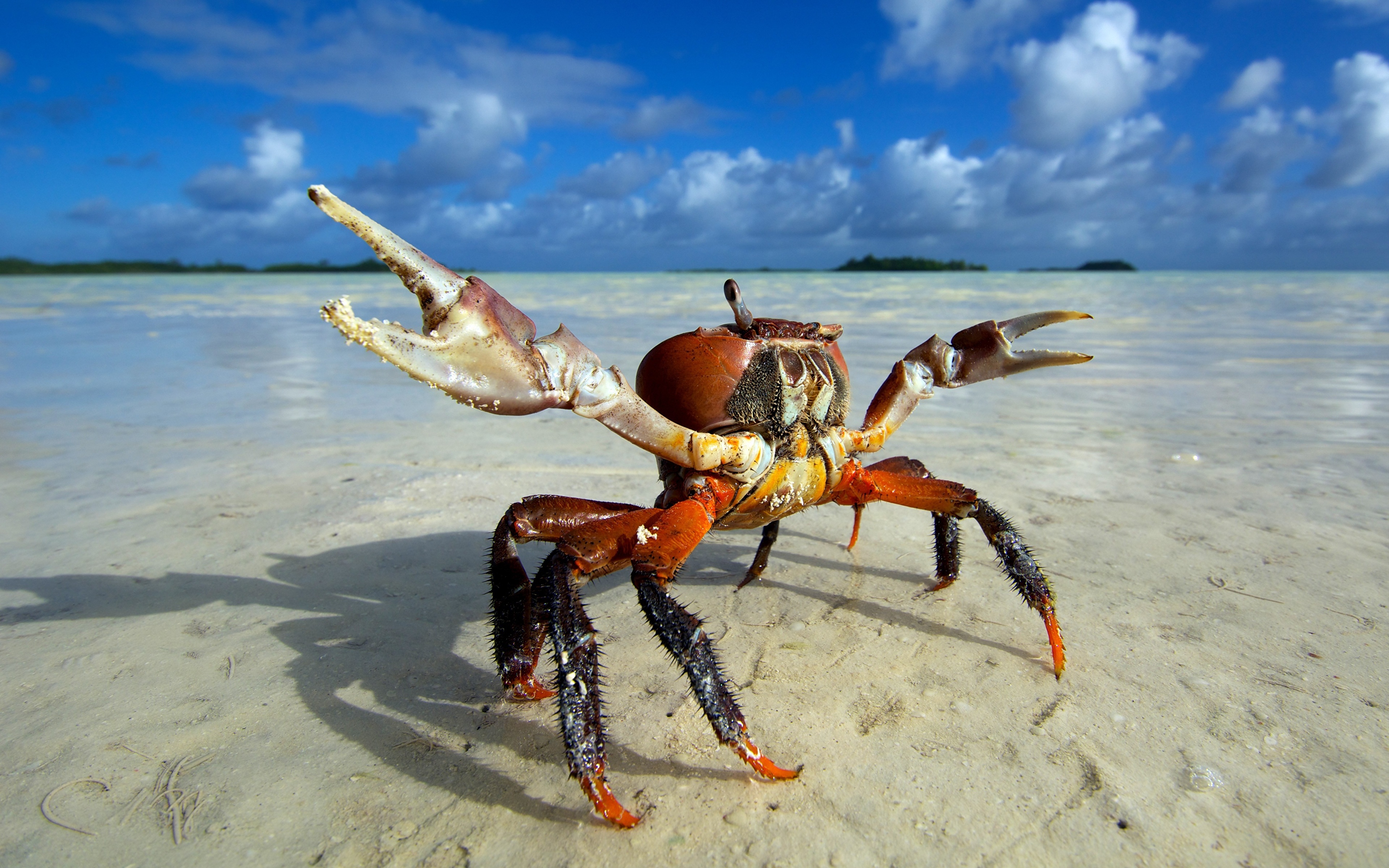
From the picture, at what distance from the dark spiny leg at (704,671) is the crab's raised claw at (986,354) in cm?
176

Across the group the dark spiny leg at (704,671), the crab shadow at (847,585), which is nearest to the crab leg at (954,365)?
the crab shadow at (847,585)

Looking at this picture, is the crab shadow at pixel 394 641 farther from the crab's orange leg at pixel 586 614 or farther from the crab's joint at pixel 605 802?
the crab's orange leg at pixel 586 614

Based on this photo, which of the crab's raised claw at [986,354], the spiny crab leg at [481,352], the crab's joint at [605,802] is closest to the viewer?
Answer: the spiny crab leg at [481,352]

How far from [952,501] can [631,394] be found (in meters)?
1.59

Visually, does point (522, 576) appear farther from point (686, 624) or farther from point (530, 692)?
point (686, 624)

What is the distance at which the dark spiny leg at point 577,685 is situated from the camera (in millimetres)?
2262

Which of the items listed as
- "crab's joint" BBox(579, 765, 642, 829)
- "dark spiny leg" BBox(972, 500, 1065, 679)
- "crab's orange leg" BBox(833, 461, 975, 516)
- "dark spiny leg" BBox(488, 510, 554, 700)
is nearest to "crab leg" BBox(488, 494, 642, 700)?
"dark spiny leg" BBox(488, 510, 554, 700)

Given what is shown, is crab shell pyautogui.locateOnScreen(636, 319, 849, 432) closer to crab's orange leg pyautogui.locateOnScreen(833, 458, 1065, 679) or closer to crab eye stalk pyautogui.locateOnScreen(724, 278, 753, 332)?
crab eye stalk pyautogui.locateOnScreen(724, 278, 753, 332)

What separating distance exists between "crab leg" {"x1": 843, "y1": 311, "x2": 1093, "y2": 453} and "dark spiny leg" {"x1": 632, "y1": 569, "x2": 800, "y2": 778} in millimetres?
1335

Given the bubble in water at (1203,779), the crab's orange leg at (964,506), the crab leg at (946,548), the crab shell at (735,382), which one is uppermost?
the crab shell at (735,382)

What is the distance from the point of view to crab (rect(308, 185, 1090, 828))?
2.29 metres

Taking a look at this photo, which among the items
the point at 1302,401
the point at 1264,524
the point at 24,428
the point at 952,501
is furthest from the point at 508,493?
the point at 1302,401

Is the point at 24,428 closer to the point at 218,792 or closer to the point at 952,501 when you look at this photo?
the point at 218,792

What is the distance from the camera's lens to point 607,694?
3020mm
